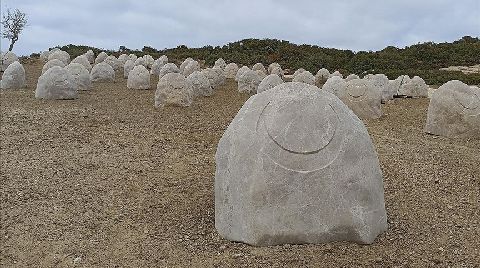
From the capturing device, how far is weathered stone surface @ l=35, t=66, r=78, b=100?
11758mm

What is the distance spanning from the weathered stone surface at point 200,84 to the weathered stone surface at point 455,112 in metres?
6.21

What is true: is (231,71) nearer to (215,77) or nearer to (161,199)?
(215,77)

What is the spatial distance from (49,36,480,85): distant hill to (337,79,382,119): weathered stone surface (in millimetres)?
11549

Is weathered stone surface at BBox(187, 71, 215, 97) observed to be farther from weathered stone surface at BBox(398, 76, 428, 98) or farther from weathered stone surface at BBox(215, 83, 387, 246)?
weathered stone surface at BBox(215, 83, 387, 246)

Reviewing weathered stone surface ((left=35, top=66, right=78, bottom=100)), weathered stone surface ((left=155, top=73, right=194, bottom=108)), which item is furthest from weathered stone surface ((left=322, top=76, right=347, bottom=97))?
weathered stone surface ((left=35, top=66, right=78, bottom=100))

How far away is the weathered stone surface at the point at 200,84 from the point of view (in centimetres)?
1355

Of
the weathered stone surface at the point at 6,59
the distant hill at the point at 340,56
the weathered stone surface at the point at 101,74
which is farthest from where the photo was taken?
the distant hill at the point at 340,56

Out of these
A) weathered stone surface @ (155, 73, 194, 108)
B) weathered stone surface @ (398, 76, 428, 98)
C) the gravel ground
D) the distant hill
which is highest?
the distant hill

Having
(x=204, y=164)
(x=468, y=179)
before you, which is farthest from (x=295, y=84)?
(x=468, y=179)

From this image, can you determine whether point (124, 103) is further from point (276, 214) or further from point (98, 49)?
point (98, 49)

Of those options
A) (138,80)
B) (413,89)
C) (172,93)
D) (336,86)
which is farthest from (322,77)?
(172,93)

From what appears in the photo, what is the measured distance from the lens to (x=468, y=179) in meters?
6.45

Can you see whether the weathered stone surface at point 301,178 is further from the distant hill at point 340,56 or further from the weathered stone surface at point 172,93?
the distant hill at point 340,56

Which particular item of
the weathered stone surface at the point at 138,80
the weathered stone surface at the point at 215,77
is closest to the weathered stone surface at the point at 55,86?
the weathered stone surface at the point at 138,80
